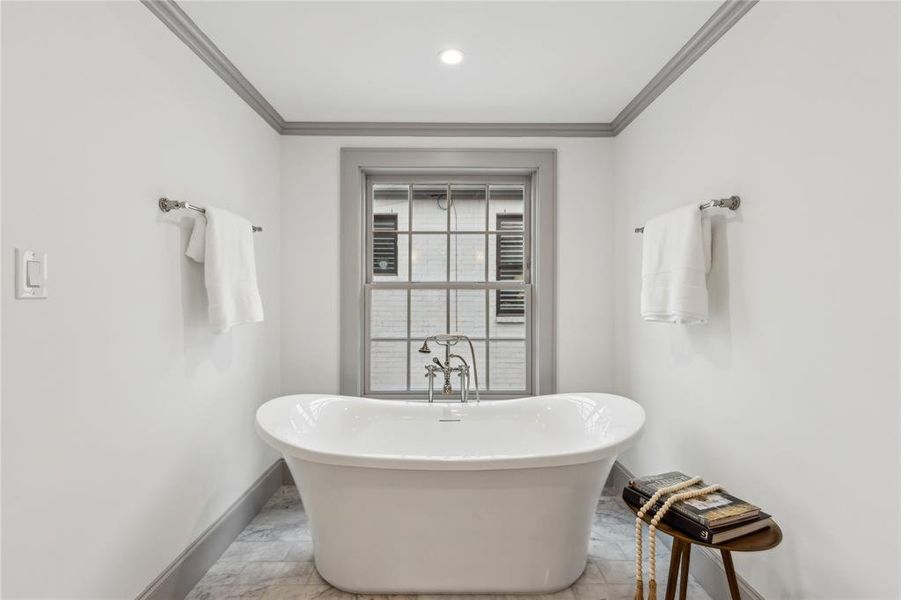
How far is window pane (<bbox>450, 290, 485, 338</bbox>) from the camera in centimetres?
311

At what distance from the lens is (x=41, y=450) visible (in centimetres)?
125

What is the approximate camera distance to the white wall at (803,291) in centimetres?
119

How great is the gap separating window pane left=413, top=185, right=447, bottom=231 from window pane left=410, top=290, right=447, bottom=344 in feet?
1.42

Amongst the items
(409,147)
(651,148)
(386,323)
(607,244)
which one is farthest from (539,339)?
(409,147)

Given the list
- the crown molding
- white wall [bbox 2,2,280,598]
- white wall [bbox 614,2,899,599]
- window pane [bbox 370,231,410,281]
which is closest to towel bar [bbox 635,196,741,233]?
white wall [bbox 614,2,899,599]

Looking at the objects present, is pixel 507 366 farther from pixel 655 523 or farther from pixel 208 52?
pixel 208 52

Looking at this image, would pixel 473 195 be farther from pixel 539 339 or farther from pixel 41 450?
pixel 41 450

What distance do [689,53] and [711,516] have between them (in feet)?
5.97

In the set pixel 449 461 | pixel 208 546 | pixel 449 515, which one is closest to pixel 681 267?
pixel 449 461

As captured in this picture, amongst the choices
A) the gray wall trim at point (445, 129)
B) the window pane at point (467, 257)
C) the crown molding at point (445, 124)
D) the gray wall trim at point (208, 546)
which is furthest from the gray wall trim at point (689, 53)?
the gray wall trim at point (208, 546)

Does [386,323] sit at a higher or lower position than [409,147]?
lower

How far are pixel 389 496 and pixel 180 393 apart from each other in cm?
91

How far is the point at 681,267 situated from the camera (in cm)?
186

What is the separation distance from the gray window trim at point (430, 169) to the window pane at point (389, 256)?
0.58 feet
